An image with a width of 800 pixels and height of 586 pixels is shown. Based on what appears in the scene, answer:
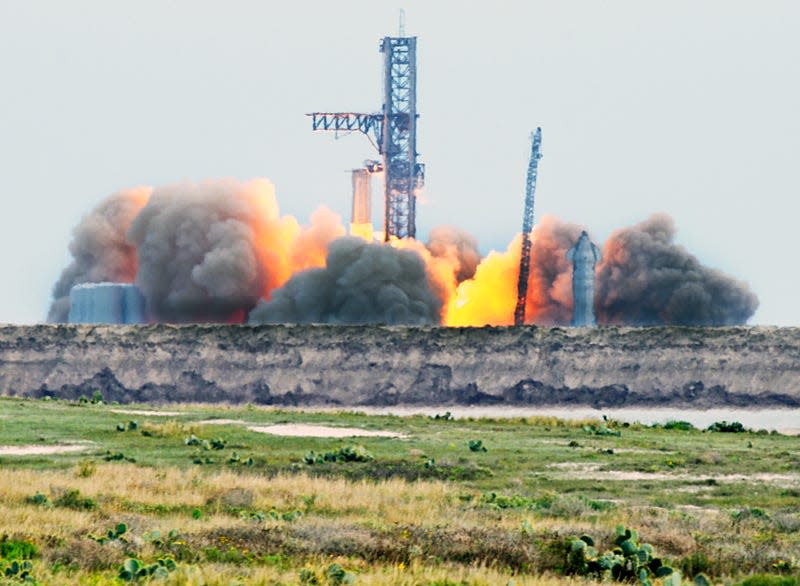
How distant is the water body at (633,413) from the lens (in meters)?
83.0

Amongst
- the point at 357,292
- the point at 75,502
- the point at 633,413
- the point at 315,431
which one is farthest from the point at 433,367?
the point at 75,502

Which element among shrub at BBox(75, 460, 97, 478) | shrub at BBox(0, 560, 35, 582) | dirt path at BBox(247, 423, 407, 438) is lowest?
shrub at BBox(0, 560, 35, 582)

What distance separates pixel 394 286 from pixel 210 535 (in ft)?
264

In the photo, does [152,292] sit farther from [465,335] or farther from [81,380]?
[465,335]

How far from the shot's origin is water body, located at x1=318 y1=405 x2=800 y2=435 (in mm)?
82981

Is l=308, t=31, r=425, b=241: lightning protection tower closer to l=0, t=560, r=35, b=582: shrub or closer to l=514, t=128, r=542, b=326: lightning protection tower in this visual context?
l=514, t=128, r=542, b=326: lightning protection tower

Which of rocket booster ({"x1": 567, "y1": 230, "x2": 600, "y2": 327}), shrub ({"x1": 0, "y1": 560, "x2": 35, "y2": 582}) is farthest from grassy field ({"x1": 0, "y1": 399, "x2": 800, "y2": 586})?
rocket booster ({"x1": 567, "y1": 230, "x2": 600, "y2": 327})

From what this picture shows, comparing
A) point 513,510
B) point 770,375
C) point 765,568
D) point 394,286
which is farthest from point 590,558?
point 394,286

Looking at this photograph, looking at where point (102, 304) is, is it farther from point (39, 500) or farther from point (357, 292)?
point (39, 500)

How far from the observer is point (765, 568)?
28531 mm

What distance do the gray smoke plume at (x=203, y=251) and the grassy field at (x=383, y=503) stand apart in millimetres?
49219

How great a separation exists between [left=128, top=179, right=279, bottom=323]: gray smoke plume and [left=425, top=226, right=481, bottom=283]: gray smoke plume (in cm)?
1209

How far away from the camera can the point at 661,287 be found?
377ft

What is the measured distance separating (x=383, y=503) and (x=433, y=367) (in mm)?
52578
